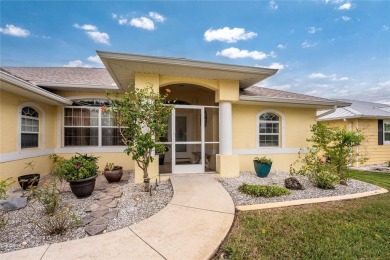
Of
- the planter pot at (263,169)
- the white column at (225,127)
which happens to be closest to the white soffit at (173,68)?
the white column at (225,127)

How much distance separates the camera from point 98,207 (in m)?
4.05

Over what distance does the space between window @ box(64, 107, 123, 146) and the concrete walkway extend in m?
5.68

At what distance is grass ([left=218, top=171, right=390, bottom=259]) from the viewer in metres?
2.60

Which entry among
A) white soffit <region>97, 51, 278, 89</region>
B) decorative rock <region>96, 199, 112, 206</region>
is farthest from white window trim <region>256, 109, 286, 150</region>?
decorative rock <region>96, 199, 112, 206</region>

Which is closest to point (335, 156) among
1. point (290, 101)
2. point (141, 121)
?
point (290, 101)

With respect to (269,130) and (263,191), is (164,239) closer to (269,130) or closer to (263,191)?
(263,191)

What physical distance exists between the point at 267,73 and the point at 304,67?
10488 millimetres

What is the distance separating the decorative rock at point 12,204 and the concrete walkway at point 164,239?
2094 millimetres

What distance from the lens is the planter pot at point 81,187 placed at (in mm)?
4457

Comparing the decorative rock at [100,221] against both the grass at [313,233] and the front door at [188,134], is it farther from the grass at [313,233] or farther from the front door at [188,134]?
the front door at [188,134]

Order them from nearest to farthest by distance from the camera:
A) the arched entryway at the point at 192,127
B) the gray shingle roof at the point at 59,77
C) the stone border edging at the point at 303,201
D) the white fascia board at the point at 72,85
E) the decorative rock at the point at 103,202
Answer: the stone border edging at the point at 303,201 < the decorative rock at the point at 103,202 < the white fascia board at the point at 72,85 < the gray shingle roof at the point at 59,77 < the arched entryway at the point at 192,127

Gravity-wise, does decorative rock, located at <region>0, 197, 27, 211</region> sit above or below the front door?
below

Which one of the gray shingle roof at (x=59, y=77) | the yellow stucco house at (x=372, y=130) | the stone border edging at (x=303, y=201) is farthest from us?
the yellow stucco house at (x=372, y=130)

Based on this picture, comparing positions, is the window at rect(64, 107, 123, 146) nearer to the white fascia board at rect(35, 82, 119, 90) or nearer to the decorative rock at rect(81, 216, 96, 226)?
the white fascia board at rect(35, 82, 119, 90)
